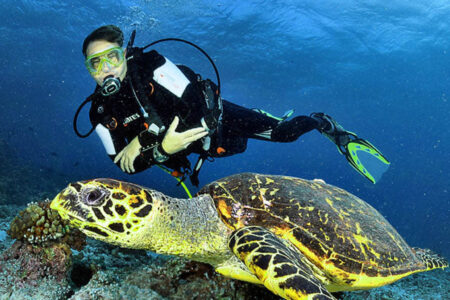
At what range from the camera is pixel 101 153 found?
6462 cm

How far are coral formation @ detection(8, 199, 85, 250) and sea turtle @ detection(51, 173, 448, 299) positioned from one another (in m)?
1.21

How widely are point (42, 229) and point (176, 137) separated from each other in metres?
1.56

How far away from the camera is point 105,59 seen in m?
2.93

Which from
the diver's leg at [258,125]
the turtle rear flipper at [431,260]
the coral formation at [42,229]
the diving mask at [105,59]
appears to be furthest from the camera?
the diver's leg at [258,125]

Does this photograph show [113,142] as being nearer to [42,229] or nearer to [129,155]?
[129,155]

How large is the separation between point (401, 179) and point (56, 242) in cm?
8170

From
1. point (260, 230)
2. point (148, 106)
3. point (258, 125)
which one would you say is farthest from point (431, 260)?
point (148, 106)

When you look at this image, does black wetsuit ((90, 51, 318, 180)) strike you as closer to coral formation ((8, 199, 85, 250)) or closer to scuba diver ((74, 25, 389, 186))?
scuba diver ((74, 25, 389, 186))

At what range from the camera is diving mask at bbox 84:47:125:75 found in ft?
9.65

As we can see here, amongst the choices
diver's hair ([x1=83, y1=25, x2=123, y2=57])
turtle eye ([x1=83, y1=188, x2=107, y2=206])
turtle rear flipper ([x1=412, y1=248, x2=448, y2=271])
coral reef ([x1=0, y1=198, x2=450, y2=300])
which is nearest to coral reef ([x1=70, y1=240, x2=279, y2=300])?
coral reef ([x1=0, y1=198, x2=450, y2=300])

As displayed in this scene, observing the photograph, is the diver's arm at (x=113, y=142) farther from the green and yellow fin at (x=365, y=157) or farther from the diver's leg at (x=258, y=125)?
the green and yellow fin at (x=365, y=157)

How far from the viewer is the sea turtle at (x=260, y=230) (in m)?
1.49

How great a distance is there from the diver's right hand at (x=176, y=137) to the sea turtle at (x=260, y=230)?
1.97ft

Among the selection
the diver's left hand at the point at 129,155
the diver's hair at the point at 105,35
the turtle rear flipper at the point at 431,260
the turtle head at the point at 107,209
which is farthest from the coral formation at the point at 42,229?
the turtle rear flipper at the point at 431,260
